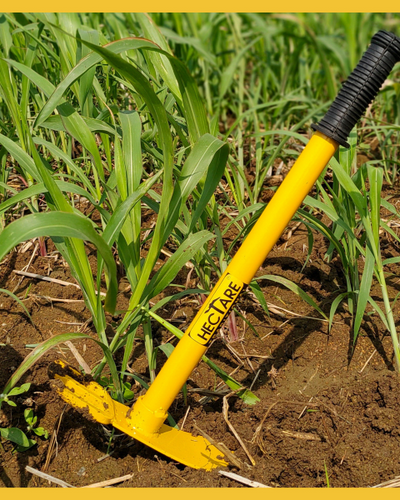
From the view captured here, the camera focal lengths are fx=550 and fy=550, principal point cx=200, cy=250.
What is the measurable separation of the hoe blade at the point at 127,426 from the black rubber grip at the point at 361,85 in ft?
2.39

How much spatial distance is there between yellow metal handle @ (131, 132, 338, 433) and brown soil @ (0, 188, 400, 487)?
0.17 metres

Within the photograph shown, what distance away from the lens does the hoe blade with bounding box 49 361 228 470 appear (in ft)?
3.93

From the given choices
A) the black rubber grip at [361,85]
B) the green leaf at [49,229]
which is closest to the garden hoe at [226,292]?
the black rubber grip at [361,85]

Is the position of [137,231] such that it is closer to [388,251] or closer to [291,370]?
[291,370]

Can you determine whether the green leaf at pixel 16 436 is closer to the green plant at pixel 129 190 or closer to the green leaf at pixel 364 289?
the green plant at pixel 129 190

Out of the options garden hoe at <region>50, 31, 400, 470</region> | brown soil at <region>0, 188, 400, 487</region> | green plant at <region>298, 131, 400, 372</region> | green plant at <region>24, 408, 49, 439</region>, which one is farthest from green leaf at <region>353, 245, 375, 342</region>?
green plant at <region>24, 408, 49, 439</region>

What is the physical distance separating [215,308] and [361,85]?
53cm

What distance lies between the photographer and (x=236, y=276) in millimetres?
1146

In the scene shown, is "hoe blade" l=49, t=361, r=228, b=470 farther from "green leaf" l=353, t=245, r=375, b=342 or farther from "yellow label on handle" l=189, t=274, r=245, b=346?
"green leaf" l=353, t=245, r=375, b=342

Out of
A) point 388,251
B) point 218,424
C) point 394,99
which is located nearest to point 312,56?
point 394,99

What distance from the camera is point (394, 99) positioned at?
2.57 metres

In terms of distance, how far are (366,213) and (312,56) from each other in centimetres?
207

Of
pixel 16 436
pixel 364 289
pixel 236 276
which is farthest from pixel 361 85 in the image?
pixel 16 436

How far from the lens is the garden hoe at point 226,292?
1048mm
